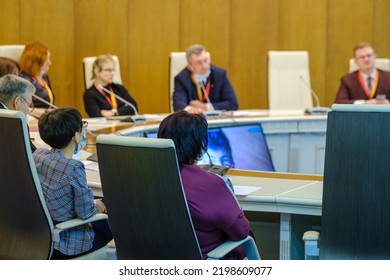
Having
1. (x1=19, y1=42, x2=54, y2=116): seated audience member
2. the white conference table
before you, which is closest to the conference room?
(x1=19, y1=42, x2=54, y2=116): seated audience member

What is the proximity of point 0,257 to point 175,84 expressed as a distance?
383 cm

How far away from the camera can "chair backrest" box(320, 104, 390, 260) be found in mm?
2775

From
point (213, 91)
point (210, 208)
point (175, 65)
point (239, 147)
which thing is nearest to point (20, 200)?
point (210, 208)

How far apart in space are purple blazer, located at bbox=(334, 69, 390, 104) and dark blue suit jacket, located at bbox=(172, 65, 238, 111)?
1.04 m

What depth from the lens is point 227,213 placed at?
2988mm

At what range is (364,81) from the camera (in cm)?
758

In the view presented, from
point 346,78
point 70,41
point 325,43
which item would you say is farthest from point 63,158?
point 325,43

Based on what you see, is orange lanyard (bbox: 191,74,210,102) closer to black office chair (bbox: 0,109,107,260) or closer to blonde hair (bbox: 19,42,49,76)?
blonde hair (bbox: 19,42,49,76)

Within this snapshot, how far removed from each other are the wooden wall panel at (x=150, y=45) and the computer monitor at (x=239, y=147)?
133 inches

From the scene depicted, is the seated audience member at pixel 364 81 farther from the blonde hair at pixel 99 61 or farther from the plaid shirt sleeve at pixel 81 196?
the plaid shirt sleeve at pixel 81 196

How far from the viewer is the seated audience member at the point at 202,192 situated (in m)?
2.98

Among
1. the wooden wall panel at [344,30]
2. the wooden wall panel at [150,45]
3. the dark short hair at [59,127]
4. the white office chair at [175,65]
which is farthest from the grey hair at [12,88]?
the wooden wall panel at [344,30]

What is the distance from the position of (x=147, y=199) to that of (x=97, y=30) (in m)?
5.99
